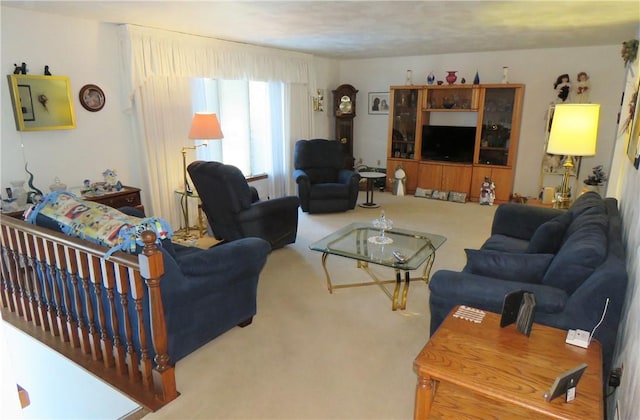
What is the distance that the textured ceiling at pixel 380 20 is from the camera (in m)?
3.20

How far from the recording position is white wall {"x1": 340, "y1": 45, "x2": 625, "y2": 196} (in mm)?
5598

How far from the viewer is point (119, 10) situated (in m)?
3.42

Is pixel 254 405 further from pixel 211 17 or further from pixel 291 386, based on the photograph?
pixel 211 17

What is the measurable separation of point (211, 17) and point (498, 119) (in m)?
4.59

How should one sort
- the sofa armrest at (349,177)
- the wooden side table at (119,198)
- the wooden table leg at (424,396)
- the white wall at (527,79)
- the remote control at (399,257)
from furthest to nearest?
the sofa armrest at (349,177) < the white wall at (527,79) < the wooden side table at (119,198) < the remote control at (399,257) < the wooden table leg at (424,396)

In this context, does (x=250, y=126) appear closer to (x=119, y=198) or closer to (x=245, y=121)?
(x=245, y=121)

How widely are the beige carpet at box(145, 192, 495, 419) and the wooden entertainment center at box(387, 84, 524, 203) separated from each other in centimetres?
287

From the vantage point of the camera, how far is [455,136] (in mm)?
6637

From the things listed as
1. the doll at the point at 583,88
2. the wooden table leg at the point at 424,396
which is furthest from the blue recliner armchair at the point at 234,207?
the doll at the point at 583,88

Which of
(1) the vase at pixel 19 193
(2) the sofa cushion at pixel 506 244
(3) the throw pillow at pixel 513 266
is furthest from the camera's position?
(1) the vase at pixel 19 193

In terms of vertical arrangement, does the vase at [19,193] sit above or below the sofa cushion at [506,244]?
above

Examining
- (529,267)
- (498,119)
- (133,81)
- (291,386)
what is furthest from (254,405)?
(498,119)

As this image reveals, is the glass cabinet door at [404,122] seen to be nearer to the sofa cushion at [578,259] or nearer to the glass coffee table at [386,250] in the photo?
the glass coffee table at [386,250]

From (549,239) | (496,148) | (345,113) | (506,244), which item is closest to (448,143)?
(496,148)
